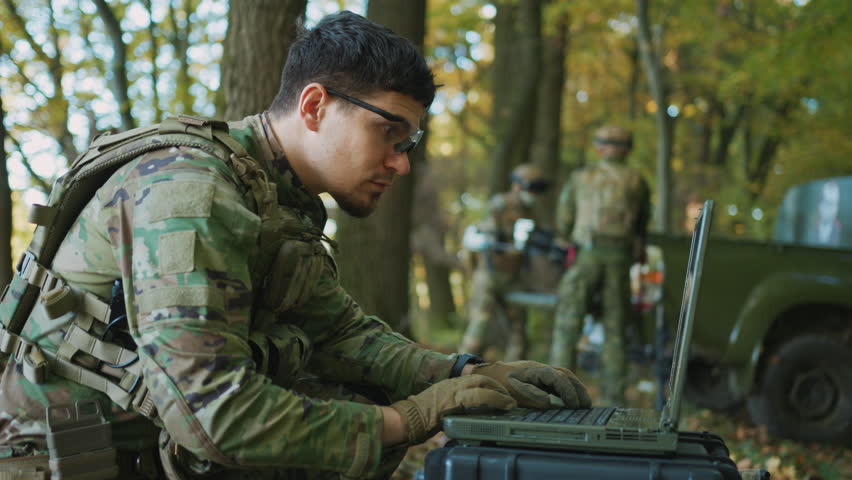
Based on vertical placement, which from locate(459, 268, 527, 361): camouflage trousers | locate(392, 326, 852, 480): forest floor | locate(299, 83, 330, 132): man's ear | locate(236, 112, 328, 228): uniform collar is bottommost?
locate(392, 326, 852, 480): forest floor

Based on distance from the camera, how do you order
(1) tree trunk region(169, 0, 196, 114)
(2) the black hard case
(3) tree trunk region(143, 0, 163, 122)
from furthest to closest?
(1) tree trunk region(169, 0, 196, 114)
(3) tree trunk region(143, 0, 163, 122)
(2) the black hard case

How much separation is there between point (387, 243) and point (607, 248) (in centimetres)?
254

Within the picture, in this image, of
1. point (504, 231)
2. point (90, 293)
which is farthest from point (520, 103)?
point (90, 293)

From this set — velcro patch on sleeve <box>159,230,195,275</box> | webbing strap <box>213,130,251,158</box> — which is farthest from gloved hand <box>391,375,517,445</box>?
webbing strap <box>213,130,251,158</box>

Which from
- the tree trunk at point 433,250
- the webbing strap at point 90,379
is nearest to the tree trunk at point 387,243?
the webbing strap at point 90,379

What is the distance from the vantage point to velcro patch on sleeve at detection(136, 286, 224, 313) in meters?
1.76

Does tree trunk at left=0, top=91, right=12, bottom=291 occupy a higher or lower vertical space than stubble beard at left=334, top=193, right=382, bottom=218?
lower

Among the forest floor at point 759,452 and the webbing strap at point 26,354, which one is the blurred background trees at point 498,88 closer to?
the webbing strap at point 26,354

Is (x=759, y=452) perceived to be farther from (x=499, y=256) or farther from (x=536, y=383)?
(x=499, y=256)

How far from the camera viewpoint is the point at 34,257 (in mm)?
2053

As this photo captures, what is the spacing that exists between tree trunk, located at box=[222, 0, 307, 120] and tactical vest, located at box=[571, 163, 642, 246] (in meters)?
3.89

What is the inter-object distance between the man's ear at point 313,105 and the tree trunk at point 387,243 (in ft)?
8.68

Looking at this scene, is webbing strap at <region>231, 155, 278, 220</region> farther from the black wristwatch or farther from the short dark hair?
the black wristwatch

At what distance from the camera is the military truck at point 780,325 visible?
5.56 metres
